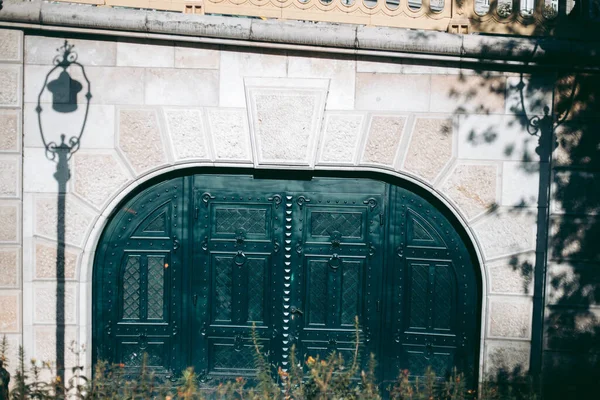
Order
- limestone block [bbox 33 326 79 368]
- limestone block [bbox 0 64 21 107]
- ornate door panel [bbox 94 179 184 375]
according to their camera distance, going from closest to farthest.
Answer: limestone block [bbox 0 64 21 107] < limestone block [bbox 33 326 79 368] < ornate door panel [bbox 94 179 184 375]

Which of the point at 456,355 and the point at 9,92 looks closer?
the point at 9,92

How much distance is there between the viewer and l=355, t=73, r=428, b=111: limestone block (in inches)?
236

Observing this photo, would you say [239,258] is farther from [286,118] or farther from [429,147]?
[429,147]

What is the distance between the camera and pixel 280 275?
20.6 feet

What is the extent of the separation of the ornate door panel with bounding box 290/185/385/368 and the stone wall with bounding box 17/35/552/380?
410mm

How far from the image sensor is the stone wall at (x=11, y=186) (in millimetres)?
5867

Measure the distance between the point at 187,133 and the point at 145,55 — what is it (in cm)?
77

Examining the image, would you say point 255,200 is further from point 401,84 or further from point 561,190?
point 561,190

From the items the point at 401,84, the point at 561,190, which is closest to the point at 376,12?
the point at 401,84

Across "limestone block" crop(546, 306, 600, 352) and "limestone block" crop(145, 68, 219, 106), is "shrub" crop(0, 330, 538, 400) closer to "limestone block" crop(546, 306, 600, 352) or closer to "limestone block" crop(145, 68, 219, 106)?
"limestone block" crop(546, 306, 600, 352)

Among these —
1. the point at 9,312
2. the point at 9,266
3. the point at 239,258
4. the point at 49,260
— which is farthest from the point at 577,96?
the point at 9,312

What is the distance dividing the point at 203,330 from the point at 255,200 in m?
1.32

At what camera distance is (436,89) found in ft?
19.7

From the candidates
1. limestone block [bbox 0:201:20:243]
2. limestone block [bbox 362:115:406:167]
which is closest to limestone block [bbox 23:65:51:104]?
limestone block [bbox 0:201:20:243]
